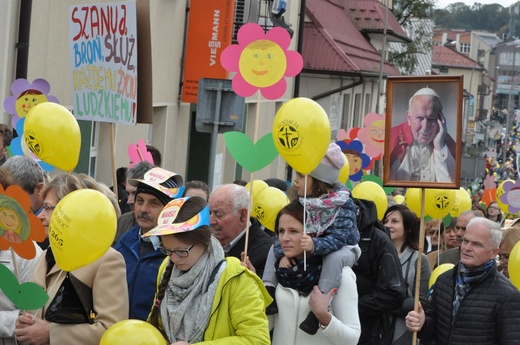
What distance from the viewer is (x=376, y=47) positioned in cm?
4106

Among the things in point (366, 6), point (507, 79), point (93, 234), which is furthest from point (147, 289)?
point (507, 79)

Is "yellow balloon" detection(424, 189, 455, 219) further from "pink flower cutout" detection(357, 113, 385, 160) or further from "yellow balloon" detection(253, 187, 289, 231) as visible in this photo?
"pink flower cutout" detection(357, 113, 385, 160)

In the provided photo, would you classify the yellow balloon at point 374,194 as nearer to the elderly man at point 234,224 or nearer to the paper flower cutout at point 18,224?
the elderly man at point 234,224

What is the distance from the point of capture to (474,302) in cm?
684

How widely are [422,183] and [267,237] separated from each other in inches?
41.2

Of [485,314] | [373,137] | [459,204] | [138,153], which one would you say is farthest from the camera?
[373,137]

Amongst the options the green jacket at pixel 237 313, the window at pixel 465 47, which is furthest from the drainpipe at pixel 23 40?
the window at pixel 465 47

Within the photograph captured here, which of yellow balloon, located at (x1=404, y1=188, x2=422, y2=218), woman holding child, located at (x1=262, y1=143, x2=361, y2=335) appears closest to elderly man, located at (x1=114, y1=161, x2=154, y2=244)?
woman holding child, located at (x1=262, y1=143, x2=361, y2=335)

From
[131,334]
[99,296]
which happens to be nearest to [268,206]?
[99,296]

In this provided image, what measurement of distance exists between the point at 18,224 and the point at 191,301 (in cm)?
83

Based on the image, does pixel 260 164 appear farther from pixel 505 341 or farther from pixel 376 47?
pixel 376 47

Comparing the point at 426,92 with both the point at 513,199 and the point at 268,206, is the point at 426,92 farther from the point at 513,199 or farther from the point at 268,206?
the point at 513,199

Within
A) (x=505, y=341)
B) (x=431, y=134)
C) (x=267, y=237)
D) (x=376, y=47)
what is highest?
(x=376, y=47)

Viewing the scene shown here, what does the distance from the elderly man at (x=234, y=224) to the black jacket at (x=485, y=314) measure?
1.08 meters
